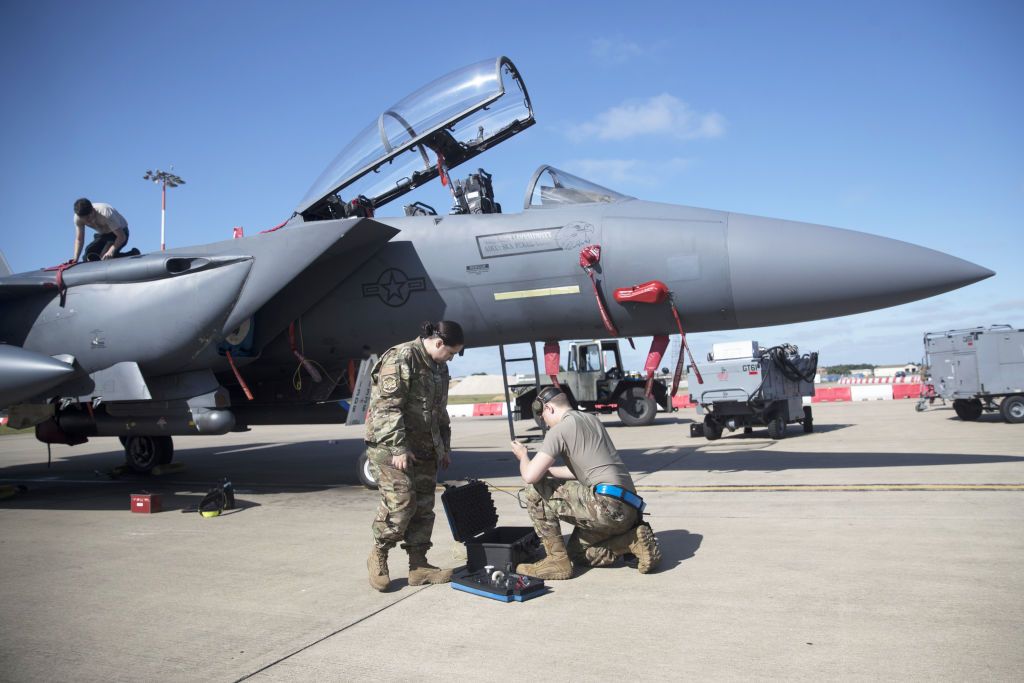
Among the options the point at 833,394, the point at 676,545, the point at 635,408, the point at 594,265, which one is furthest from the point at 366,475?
the point at 833,394

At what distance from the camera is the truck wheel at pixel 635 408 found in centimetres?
1769

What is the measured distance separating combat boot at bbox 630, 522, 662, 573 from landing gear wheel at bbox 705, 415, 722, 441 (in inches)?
353

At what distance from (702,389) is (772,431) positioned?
4.71 ft

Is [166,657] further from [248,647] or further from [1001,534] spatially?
[1001,534]

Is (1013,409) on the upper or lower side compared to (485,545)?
lower

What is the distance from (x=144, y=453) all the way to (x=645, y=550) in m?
8.76

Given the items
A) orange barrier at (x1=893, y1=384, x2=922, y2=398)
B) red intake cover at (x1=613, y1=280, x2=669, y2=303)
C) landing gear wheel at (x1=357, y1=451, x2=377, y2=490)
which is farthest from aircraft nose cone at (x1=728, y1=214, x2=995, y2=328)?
orange barrier at (x1=893, y1=384, x2=922, y2=398)

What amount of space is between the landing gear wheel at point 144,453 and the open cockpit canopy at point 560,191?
6.74m

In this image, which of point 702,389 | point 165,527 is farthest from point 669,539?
point 702,389

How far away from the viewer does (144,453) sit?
10016 millimetres

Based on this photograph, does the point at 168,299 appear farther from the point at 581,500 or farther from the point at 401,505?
the point at 581,500

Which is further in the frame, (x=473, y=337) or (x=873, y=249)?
(x=473, y=337)

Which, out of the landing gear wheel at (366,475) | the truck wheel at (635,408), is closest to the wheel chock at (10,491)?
the landing gear wheel at (366,475)

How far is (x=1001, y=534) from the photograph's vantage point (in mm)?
4355
